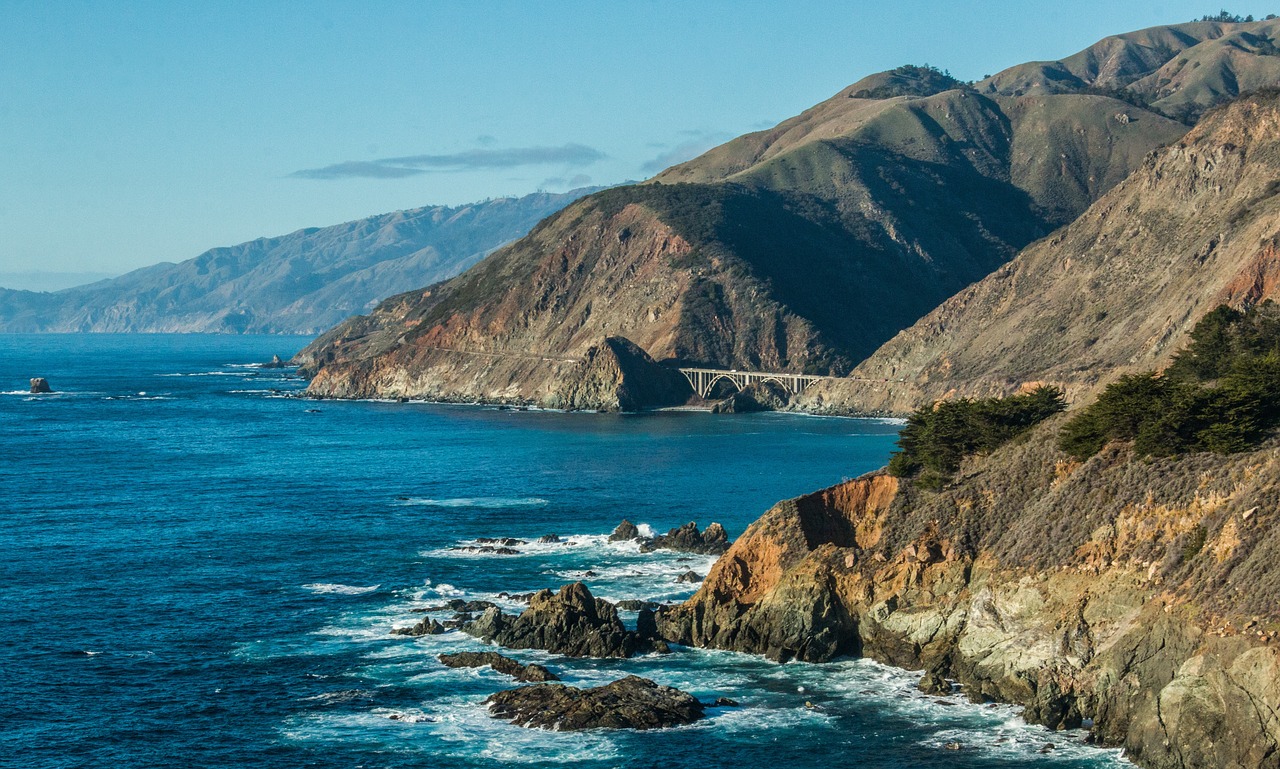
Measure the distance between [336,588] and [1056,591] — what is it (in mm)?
40171

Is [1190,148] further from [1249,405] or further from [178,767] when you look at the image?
[178,767]

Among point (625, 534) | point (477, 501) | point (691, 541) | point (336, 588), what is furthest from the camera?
point (477, 501)

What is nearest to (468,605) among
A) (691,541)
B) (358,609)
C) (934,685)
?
(358,609)

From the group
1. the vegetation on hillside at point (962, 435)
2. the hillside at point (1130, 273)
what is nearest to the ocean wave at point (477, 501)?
the vegetation on hillside at point (962, 435)

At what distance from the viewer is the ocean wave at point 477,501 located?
113 metres

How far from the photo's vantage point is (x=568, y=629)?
65.0 metres

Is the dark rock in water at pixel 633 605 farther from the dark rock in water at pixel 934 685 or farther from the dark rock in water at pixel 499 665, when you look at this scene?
the dark rock in water at pixel 934 685

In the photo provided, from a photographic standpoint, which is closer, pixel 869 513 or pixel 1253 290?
pixel 869 513

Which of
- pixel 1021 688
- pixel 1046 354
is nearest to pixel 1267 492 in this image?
pixel 1021 688

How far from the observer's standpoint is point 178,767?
51469 mm

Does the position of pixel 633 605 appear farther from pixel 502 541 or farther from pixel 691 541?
pixel 502 541

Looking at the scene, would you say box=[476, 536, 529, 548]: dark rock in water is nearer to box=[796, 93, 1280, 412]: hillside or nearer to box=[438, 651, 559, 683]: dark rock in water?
box=[438, 651, 559, 683]: dark rock in water

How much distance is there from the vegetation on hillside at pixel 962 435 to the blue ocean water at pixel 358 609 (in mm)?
10931

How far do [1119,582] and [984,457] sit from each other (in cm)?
1390
